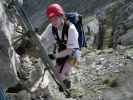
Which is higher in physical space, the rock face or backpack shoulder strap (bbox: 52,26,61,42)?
the rock face

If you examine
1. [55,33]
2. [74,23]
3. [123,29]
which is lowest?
[55,33]

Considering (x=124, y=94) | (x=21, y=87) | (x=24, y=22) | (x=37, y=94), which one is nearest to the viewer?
(x=24, y=22)

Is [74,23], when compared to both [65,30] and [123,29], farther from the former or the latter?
[123,29]

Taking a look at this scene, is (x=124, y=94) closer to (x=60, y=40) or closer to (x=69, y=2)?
(x=60, y=40)

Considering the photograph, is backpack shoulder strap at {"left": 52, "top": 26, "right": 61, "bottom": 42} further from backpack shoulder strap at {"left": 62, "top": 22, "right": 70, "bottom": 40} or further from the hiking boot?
the hiking boot

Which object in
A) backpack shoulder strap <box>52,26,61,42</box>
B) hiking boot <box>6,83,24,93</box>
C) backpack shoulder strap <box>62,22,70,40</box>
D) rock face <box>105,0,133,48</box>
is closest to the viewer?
hiking boot <box>6,83,24,93</box>

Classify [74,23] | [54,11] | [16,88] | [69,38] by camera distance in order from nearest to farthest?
[16,88]
[54,11]
[69,38]
[74,23]

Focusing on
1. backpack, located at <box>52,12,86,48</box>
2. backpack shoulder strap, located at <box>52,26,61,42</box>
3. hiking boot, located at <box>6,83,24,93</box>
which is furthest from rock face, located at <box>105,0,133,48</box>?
hiking boot, located at <box>6,83,24,93</box>

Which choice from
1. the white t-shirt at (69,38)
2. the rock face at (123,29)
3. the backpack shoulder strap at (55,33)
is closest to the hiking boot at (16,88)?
the white t-shirt at (69,38)

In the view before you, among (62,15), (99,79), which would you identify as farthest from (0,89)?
(99,79)

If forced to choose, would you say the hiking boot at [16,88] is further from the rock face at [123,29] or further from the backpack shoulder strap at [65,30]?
the rock face at [123,29]

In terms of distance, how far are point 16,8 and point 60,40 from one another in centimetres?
245

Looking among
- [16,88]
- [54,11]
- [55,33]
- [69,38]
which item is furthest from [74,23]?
[16,88]

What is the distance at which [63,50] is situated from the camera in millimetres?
9172
